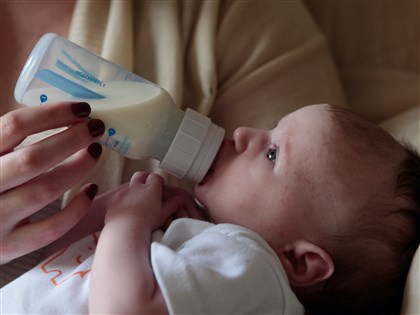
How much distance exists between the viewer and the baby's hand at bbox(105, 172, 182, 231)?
0.87 metres

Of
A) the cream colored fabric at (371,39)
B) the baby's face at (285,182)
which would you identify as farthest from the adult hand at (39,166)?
the cream colored fabric at (371,39)

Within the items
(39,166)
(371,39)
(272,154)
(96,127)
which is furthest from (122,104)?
(371,39)

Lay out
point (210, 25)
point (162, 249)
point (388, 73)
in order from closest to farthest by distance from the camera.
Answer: point (162, 249) → point (210, 25) → point (388, 73)

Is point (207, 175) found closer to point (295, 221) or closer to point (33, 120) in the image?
point (295, 221)

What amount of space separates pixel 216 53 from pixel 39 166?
551 millimetres

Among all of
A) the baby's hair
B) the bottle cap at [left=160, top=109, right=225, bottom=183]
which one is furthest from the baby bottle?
the baby's hair

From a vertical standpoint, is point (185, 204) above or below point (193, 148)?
below

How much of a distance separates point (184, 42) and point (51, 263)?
55cm

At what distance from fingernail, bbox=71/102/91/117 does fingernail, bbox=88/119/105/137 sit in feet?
0.06

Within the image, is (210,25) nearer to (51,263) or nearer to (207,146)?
(207,146)

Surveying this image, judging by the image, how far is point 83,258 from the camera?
94 cm

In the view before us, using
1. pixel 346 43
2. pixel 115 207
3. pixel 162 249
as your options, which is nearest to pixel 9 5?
pixel 115 207

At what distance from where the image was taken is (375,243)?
0.89m

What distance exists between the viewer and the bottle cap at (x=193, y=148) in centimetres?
91
